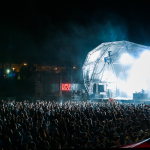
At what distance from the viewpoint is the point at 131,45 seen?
23.1 meters

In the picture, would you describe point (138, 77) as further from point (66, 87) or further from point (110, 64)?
point (66, 87)

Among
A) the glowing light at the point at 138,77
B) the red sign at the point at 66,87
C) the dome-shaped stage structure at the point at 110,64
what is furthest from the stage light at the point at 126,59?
the red sign at the point at 66,87

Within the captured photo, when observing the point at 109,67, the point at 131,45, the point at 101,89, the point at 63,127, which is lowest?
the point at 63,127

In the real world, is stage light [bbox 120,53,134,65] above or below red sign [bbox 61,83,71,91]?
above

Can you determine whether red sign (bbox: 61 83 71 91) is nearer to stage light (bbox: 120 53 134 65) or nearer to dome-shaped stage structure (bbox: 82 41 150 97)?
dome-shaped stage structure (bbox: 82 41 150 97)

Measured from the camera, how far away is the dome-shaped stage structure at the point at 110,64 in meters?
23.3

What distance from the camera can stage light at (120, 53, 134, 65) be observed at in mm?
24397

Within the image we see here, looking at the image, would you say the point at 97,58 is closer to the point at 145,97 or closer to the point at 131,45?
the point at 131,45

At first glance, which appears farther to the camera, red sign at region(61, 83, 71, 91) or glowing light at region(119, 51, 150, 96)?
red sign at region(61, 83, 71, 91)

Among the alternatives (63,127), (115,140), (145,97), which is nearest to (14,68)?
(145,97)

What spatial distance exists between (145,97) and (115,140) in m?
17.0

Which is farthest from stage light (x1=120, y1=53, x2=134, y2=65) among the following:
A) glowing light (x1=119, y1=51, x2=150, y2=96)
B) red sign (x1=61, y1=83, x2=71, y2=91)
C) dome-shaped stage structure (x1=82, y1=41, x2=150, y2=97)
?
red sign (x1=61, y1=83, x2=71, y2=91)

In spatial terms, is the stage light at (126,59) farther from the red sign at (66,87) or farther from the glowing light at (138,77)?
the red sign at (66,87)

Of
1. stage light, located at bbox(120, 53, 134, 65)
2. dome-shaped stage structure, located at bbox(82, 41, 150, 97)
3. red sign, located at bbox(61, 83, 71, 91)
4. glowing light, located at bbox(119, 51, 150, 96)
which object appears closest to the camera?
glowing light, located at bbox(119, 51, 150, 96)
